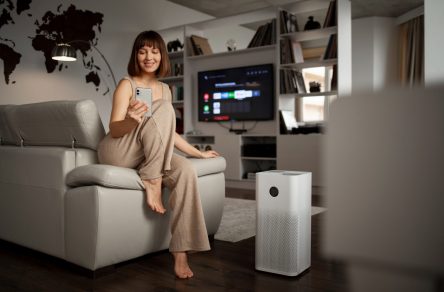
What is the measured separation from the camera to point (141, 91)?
5.81 ft

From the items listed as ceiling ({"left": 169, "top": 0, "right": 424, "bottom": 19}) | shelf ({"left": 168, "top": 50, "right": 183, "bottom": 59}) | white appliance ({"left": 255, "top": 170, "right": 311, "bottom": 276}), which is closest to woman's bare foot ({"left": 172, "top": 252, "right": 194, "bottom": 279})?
white appliance ({"left": 255, "top": 170, "right": 311, "bottom": 276})

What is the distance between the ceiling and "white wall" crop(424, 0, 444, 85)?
4.83 m

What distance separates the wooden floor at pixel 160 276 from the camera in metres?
1.66

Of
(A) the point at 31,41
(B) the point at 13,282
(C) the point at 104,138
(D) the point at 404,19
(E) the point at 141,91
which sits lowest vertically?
(B) the point at 13,282

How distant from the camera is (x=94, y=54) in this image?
17.2 feet

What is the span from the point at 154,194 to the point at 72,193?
36cm

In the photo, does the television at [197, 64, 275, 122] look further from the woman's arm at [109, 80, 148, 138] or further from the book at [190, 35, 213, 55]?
the woman's arm at [109, 80, 148, 138]

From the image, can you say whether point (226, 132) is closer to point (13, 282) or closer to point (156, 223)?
point (156, 223)

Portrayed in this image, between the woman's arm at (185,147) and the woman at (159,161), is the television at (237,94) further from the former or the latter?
the woman at (159,161)

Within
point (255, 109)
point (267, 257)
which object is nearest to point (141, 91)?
point (267, 257)

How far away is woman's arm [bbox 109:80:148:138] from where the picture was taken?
1.74 metres

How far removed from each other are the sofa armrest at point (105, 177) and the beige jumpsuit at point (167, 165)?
55mm

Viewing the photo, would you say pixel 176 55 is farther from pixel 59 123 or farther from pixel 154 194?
pixel 154 194

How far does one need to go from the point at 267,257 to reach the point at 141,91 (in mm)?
926
